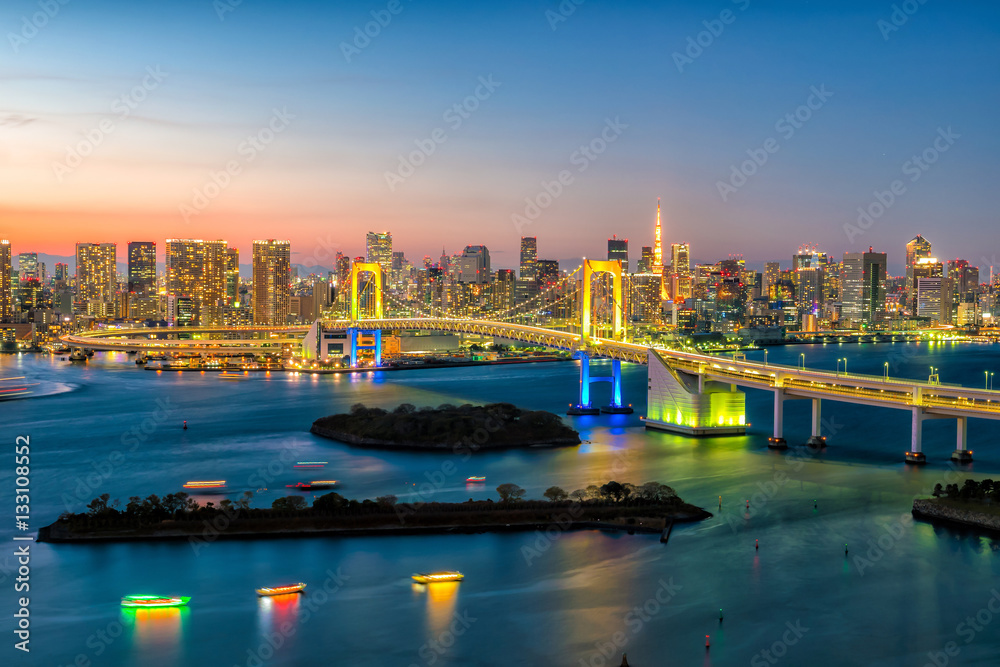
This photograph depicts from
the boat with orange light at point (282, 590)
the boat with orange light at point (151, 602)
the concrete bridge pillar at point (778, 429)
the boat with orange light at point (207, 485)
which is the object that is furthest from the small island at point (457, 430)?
the boat with orange light at point (151, 602)

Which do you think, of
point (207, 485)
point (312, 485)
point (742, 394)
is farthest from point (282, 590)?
point (742, 394)

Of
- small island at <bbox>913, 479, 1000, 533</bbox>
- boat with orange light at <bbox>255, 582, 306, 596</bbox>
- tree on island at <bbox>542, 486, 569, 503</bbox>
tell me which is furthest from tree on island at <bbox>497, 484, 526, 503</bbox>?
small island at <bbox>913, 479, 1000, 533</bbox>

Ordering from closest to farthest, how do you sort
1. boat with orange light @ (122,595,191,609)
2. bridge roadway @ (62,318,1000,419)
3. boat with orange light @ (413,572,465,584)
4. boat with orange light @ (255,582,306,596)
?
boat with orange light @ (122,595,191,609) < boat with orange light @ (255,582,306,596) < boat with orange light @ (413,572,465,584) < bridge roadway @ (62,318,1000,419)

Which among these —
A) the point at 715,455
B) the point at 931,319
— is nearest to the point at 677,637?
the point at 715,455

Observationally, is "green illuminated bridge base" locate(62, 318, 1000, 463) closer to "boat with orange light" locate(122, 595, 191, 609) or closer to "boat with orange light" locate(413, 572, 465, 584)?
"boat with orange light" locate(413, 572, 465, 584)

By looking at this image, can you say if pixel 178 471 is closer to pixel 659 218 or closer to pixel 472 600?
pixel 472 600

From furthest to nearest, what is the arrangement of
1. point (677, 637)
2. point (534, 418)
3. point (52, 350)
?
point (52, 350)
point (534, 418)
point (677, 637)
